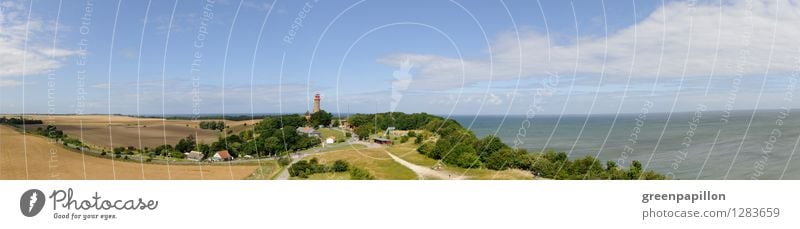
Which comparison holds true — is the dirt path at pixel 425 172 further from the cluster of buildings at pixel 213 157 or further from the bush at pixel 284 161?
the cluster of buildings at pixel 213 157

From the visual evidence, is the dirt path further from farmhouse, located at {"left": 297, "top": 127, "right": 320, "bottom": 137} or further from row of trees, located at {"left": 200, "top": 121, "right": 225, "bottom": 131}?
row of trees, located at {"left": 200, "top": 121, "right": 225, "bottom": 131}

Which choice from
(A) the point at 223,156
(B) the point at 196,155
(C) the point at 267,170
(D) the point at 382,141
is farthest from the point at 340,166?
(B) the point at 196,155

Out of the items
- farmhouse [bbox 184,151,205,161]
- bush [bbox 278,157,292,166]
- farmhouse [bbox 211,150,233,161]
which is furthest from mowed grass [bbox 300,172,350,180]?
farmhouse [bbox 184,151,205,161]

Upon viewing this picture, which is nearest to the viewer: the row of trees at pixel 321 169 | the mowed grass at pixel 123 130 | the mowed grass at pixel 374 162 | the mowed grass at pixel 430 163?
the mowed grass at pixel 123 130

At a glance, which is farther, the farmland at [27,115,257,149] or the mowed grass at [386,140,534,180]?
the mowed grass at [386,140,534,180]

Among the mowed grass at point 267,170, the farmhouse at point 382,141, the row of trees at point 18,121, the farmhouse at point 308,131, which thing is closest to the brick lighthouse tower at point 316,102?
the farmhouse at point 308,131
